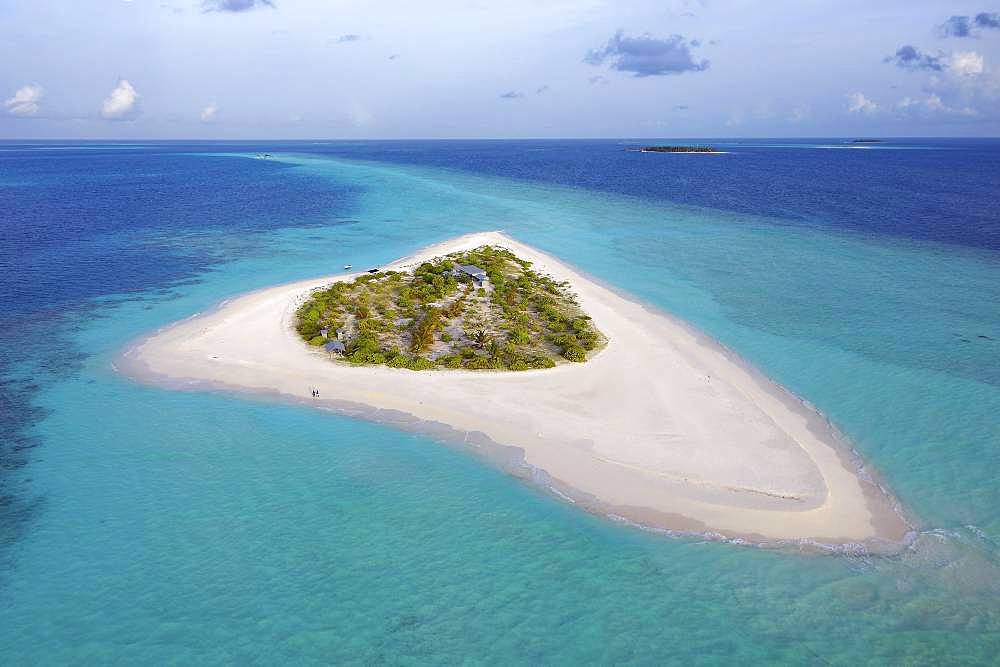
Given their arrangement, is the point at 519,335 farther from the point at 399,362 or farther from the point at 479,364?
the point at 399,362

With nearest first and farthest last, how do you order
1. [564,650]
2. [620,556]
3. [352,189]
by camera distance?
[564,650]
[620,556]
[352,189]

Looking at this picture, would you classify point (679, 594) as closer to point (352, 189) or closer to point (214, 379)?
point (214, 379)

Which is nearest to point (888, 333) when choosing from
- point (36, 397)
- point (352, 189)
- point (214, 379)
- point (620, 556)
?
point (620, 556)

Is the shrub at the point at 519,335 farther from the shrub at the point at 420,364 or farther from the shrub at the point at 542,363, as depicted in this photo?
the shrub at the point at 420,364

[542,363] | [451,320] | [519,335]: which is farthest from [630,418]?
[451,320]

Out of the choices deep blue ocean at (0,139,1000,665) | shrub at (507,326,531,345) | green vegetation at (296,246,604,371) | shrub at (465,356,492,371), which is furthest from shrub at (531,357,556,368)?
deep blue ocean at (0,139,1000,665)

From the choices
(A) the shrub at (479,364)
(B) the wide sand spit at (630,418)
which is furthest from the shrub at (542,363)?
(A) the shrub at (479,364)

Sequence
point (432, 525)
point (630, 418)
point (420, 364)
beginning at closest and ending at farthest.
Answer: point (432, 525) → point (630, 418) → point (420, 364)

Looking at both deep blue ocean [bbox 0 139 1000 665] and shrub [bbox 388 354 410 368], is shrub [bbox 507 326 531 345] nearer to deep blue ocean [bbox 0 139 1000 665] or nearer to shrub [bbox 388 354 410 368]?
shrub [bbox 388 354 410 368]
